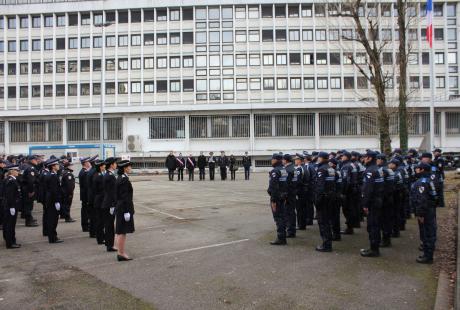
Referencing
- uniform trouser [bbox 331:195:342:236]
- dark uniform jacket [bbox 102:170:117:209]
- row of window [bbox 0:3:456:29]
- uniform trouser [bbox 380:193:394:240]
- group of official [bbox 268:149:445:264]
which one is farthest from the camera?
row of window [bbox 0:3:456:29]

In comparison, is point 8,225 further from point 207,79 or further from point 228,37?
point 228,37

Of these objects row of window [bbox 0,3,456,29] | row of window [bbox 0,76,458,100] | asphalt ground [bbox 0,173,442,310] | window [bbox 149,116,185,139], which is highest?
row of window [bbox 0,3,456,29]

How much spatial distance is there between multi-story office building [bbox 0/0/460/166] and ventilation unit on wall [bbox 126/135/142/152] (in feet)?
0.35

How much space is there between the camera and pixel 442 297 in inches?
227

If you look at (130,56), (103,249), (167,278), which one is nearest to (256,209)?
(103,249)

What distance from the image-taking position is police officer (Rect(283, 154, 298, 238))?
9.63 metres

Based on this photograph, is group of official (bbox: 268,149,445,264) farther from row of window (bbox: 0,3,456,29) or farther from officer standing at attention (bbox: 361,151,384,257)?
row of window (bbox: 0,3,456,29)

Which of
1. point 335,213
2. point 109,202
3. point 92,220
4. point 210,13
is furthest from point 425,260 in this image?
point 210,13

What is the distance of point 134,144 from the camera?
44250 millimetres

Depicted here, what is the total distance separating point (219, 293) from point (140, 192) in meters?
15.4

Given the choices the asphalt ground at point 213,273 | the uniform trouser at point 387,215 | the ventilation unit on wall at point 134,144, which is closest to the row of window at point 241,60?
the ventilation unit on wall at point 134,144

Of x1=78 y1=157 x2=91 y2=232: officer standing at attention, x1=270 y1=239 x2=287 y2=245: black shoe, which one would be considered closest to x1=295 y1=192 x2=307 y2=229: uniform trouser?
x1=270 y1=239 x2=287 y2=245: black shoe

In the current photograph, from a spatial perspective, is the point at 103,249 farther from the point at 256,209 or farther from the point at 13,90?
the point at 13,90

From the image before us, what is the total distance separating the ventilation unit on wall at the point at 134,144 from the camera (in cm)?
4416
